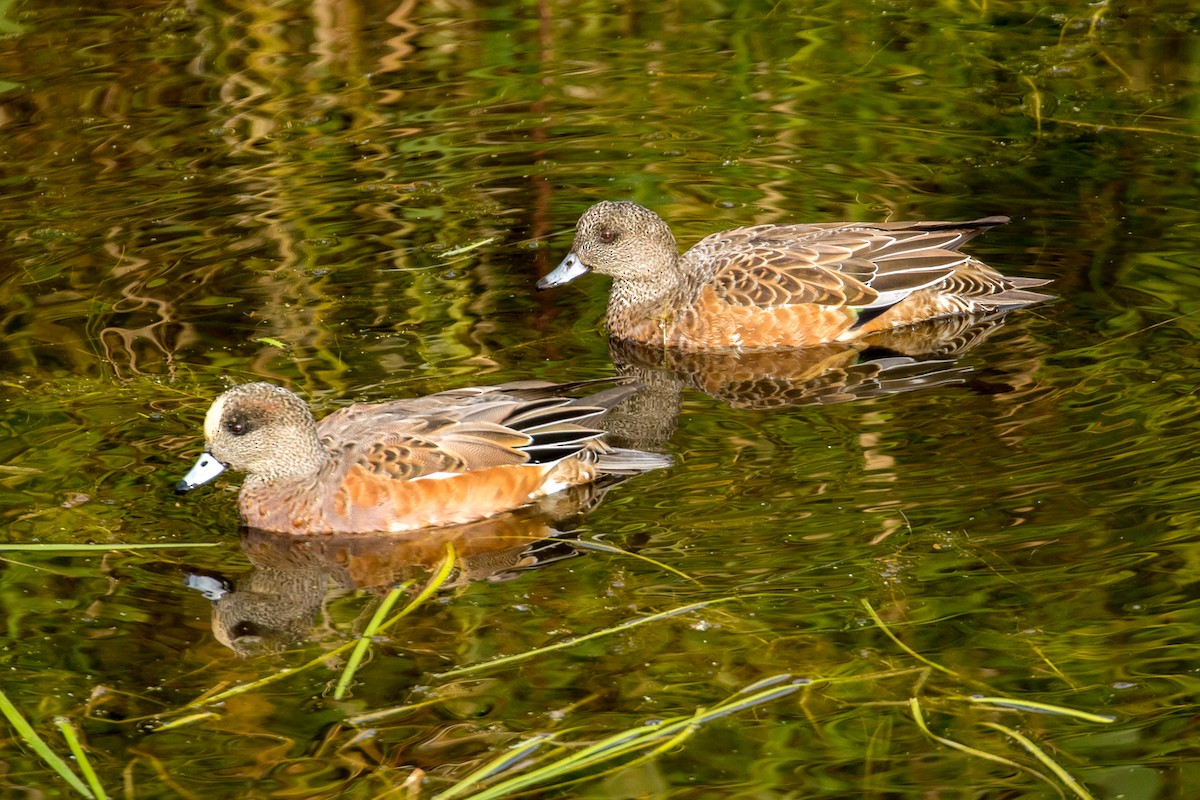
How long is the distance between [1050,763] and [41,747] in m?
2.91

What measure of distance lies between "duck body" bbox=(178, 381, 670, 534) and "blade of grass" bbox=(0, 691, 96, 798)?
1.47 meters

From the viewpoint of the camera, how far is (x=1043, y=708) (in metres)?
4.88

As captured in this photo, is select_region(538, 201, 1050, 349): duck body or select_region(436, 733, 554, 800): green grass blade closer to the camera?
select_region(436, 733, 554, 800): green grass blade

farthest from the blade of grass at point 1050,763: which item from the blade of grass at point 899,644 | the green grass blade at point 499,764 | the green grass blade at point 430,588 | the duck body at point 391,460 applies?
the duck body at point 391,460

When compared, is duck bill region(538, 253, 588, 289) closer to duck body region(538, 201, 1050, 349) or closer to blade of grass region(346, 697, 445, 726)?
duck body region(538, 201, 1050, 349)

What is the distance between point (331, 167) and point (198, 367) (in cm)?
269

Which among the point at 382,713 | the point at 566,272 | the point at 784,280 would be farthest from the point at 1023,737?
the point at 566,272

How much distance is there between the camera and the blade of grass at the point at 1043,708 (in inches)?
190

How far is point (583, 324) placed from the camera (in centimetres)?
855

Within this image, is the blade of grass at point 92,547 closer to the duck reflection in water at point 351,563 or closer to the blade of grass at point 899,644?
the duck reflection in water at point 351,563

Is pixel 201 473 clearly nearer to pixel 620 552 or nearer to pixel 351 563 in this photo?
pixel 351 563

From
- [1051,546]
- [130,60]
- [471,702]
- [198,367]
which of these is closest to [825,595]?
[1051,546]

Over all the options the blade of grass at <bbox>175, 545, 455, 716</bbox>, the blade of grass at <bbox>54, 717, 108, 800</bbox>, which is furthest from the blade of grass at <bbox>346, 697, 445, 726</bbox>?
the blade of grass at <bbox>54, 717, 108, 800</bbox>

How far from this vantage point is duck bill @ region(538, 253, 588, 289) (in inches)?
331
